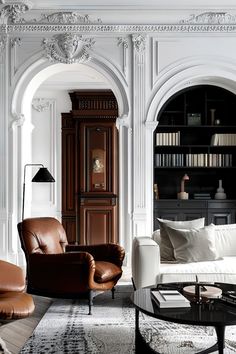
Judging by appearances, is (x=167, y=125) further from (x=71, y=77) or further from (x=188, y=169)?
(x=71, y=77)

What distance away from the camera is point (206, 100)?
671cm

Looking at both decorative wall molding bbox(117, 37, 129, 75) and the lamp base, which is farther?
the lamp base

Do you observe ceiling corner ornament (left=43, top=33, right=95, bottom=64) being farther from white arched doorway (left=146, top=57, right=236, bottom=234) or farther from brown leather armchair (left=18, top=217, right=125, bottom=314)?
brown leather armchair (left=18, top=217, right=125, bottom=314)

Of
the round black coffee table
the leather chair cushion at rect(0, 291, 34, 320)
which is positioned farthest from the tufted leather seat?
the round black coffee table

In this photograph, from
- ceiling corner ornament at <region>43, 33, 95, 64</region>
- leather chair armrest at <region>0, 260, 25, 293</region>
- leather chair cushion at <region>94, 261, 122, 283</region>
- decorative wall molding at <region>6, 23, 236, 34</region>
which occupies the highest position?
decorative wall molding at <region>6, 23, 236, 34</region>

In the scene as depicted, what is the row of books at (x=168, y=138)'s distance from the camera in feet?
21.9

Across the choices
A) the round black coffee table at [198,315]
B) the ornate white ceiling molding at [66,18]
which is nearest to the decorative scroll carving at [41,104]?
the ornate white ceiling molding at [66,18]

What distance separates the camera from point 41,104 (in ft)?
27.6

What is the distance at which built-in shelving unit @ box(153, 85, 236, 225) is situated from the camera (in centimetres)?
670

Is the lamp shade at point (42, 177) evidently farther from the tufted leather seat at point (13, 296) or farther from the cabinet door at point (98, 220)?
the cabinet door at point (98, 220)

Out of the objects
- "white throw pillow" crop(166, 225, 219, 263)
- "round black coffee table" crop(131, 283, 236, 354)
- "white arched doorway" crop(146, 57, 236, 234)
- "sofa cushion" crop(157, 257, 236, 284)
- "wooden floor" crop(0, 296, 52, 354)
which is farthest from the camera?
"white arched doorway" crop(146, 57, 236, 234)

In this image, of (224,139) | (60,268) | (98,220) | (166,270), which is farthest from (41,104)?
(166,270)

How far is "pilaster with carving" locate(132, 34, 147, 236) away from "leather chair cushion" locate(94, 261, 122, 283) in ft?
4.91

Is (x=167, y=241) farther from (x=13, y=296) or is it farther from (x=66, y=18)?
(x=66, y=18)
